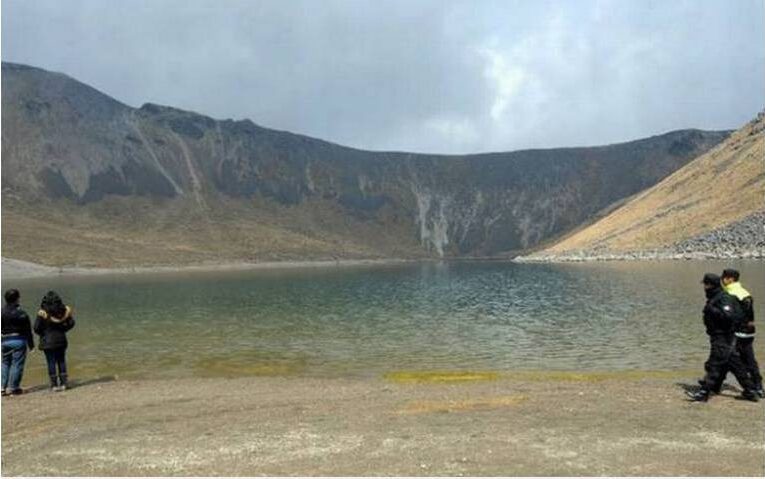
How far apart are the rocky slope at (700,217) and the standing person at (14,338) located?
3893 inches

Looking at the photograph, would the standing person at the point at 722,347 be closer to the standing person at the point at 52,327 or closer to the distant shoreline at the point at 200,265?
the standing person at the point at 52,327

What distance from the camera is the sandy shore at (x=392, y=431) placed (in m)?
11.6

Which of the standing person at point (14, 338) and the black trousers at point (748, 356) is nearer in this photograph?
the black trousers at point (748, 356)

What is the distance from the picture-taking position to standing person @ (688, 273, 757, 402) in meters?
16.4

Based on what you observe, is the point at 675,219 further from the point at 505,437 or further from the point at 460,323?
the point at 505,437

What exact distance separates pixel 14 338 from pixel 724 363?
1950 cm

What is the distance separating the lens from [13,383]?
20906mm

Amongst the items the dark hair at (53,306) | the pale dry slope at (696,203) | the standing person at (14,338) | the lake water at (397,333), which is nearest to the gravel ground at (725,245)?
the pale dry slope at (696,203)

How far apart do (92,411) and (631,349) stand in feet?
70.5

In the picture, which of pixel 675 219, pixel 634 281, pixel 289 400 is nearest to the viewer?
pixel 289 400

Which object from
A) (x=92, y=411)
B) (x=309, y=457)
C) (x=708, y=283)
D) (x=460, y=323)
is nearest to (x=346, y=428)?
(x=309, y=457)

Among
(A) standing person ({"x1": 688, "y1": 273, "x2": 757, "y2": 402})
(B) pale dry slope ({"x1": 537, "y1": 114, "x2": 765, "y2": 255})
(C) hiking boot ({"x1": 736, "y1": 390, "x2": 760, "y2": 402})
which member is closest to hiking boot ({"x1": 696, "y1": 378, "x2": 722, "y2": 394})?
(A) standing person ({"x1": 688, "y1": 273, "x2": 757, "y2": 402})

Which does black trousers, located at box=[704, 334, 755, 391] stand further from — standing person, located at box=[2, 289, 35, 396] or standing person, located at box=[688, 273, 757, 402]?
standing person, located at box=[2, 289, 35, 396]

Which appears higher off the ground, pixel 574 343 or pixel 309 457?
pixel 309 457
